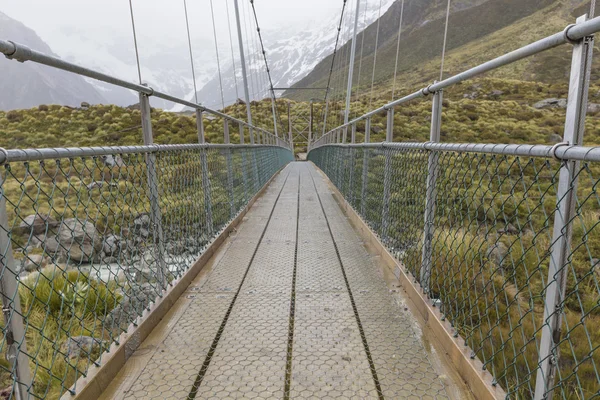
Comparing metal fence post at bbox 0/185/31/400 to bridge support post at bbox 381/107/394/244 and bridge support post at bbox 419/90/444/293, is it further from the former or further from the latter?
bridge support post at bbox 381/107/394/244

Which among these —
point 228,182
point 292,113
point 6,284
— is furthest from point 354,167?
point 292,113

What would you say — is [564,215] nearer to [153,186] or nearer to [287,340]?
[287,340]

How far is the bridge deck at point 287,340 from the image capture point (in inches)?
59.5

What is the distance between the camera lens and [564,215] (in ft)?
3.43

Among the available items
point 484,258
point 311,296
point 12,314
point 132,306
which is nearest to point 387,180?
point 484,258

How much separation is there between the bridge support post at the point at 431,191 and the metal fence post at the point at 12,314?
1702 mm

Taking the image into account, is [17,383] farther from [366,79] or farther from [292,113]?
[366,79]

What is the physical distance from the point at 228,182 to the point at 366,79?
73.9 meters

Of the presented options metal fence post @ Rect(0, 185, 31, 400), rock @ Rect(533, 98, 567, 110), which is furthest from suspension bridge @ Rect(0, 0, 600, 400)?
rock @ Rect(533, 98, 567, 110)

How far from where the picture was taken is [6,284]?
1.08 m

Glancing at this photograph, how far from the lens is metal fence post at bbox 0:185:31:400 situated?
1.06 metres

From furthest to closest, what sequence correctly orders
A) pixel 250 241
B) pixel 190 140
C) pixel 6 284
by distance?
pixel 190 140, pixel 250 241, pixel 6 284

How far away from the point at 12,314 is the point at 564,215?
143 cm

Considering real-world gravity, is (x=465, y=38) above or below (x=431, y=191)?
above
